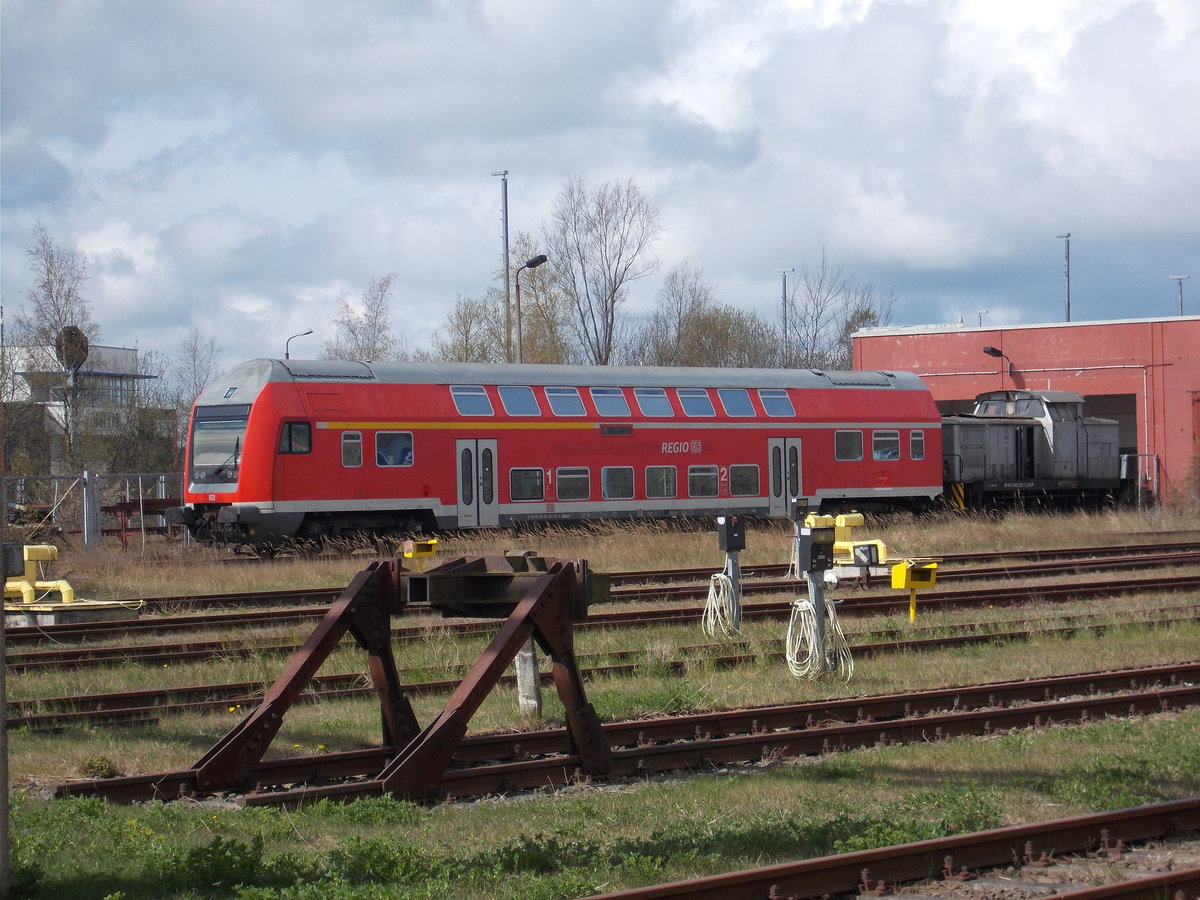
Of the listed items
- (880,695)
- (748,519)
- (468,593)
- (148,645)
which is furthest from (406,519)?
(468,593)

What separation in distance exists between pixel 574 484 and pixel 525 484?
1.07m

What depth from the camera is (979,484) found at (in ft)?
103

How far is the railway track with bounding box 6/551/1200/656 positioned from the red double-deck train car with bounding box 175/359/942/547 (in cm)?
478

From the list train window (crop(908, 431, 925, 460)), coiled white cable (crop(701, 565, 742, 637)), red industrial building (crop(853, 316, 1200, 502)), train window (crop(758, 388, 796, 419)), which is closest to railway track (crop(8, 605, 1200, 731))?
coiled white cable (crop(701, 565, 742, 637))

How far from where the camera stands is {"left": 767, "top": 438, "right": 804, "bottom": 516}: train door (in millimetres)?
26938

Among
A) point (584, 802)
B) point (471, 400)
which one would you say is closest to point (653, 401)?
point (471, 400)

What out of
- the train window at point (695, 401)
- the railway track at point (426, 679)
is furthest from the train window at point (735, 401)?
the railway track at point (426, 679)

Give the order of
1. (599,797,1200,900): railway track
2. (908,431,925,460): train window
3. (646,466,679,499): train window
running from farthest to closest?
(908,431,925,460): train window
(646,466,679,499): train window
(599,797,1200,900): railway track

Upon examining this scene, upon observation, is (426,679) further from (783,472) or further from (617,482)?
(783,472)

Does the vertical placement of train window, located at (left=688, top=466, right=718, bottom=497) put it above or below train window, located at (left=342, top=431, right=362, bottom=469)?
below

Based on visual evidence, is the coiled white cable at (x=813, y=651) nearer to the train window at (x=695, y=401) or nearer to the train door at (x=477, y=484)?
the train door at (x=477, y=484)

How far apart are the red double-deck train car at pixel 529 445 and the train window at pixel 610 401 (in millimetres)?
44

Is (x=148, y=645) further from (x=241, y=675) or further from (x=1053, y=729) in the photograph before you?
(x=1053, y=729)

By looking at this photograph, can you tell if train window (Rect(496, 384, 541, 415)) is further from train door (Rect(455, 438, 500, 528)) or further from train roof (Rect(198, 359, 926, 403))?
train door (Rect(455, 438, 500, 528))
